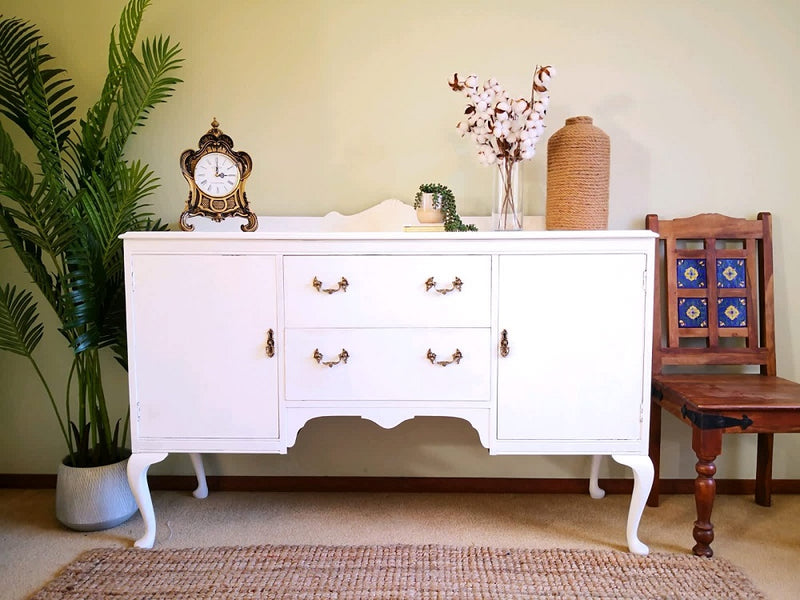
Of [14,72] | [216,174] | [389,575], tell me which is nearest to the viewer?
[389,575]

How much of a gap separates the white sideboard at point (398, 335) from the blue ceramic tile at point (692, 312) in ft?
1.64

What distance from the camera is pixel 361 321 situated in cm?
173

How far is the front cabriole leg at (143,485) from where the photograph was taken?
179 centimetres

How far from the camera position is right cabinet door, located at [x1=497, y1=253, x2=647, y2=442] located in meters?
1.71

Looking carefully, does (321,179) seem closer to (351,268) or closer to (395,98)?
(395,98)

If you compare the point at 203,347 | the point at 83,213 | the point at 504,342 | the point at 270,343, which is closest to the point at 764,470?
the point at 504,342

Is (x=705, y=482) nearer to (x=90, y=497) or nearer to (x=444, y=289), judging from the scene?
(x=444, y=289)

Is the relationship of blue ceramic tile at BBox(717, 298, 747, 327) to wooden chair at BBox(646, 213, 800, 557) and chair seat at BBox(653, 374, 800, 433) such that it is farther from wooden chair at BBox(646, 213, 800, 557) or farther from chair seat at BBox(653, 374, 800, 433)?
chair seat at BBox(653, 374, 800, 433)

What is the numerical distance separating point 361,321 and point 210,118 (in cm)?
108

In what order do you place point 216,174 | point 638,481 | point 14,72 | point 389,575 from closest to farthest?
1. point 389,575
2. point 638,481
3. point 216,174
4. point 14,72

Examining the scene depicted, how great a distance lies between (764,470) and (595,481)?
2.00 feet

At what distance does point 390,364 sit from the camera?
1743 millimetres

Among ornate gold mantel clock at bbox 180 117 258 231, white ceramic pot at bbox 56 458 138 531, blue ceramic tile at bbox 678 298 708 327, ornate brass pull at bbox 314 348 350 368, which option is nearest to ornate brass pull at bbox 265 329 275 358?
ornate brass pull at bbox 314 348 350 368

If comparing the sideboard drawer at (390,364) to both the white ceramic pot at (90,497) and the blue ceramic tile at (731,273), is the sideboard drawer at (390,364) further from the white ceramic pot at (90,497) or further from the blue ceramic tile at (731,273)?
the blue ceramic tile at (731,273)
